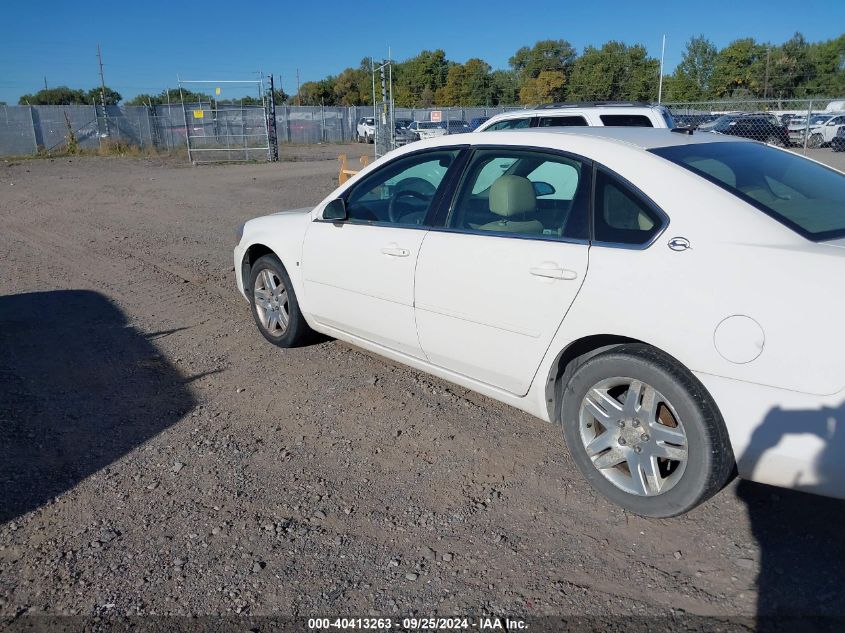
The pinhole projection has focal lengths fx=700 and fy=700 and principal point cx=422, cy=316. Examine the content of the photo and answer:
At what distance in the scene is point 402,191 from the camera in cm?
474

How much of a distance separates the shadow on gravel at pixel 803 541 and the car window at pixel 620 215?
96 centimetres

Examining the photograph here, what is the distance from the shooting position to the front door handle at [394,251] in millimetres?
4160

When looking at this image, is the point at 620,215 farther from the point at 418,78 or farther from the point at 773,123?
the point at 418,78

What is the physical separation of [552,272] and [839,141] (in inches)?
1151

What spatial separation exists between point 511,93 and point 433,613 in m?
40.1

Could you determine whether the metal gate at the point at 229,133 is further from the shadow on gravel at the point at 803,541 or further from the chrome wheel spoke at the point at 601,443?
the shadow on gravel at the point at 803,541

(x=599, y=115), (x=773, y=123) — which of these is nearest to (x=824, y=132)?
(x=773, y=123)

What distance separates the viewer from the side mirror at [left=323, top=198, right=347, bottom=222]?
184 inches

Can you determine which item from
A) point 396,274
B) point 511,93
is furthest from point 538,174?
point 511,93

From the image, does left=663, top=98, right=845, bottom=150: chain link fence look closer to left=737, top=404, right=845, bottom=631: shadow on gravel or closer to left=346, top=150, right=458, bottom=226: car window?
left=346, top=150, right=458, bottom=226: car window

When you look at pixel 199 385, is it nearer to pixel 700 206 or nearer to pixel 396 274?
pixel 396 274

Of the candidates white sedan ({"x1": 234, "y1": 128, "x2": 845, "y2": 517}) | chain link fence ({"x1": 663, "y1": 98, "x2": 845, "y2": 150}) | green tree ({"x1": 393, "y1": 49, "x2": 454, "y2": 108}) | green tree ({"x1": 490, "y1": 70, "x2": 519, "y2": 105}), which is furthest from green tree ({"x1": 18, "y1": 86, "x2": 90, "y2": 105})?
white sedan ({"x1": 234, "y1": 128, "x2": 845, "y2": 517})

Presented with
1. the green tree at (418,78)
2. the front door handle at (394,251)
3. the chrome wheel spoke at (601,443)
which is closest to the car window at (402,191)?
the front door handle at (394,251)

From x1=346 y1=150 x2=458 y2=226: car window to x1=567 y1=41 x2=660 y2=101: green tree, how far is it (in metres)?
32.4
